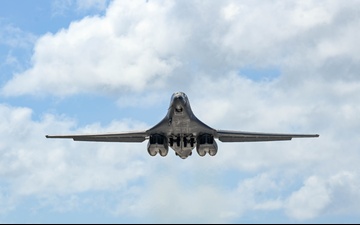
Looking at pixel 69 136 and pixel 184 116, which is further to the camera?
pixel 69 136

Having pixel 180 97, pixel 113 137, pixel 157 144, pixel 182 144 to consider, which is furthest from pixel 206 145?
pixel 113 137

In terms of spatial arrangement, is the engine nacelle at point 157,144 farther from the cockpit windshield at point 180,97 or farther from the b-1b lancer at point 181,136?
the cockpit windshield at point 180,97

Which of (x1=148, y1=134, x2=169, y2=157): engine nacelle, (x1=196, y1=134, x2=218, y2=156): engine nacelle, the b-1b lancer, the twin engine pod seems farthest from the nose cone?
(x1=196, y1=134, x2=218, y2=156): engine nacelle

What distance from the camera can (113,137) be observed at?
61.1 m

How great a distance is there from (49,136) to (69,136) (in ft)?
5.99

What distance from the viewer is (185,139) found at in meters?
57.8

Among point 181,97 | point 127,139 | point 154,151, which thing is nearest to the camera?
point 181,97

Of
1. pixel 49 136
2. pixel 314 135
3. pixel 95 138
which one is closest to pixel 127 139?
pixel 95 138

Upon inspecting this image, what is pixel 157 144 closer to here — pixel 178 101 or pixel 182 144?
pixel 182 144

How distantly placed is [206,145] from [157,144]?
4207 mm

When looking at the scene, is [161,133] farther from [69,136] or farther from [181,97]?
[69,136]

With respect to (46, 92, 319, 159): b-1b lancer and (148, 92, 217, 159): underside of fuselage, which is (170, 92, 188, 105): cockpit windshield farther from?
(148, 92, 217, 159): underside of fuselage

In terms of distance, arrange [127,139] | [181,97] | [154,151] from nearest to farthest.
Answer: [181,97] → [154,151] → [127,139]

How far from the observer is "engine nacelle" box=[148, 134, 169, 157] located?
5647cm
